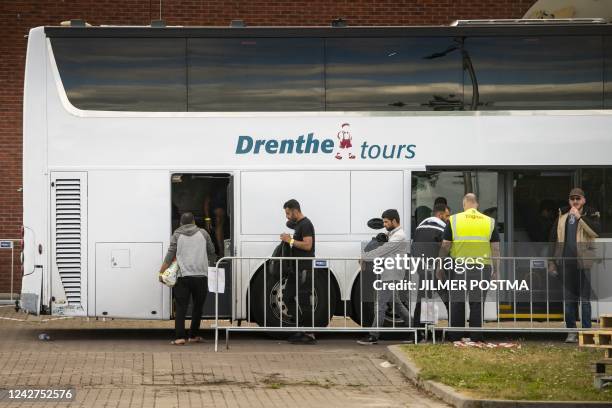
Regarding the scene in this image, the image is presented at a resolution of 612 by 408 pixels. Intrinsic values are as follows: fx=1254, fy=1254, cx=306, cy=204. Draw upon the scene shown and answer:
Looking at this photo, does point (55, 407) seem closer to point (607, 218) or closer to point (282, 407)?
point (282, 407)

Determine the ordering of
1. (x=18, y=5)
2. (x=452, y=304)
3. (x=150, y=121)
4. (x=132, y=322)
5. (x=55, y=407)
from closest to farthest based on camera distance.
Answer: (x=55, y=407) → (x=452, y=304) → (x=150, y=121) → (x=132, y=322) → (x=18, y=5)

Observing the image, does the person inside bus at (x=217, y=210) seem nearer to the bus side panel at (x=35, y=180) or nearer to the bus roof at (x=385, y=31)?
the bus roof at (x=385, y=31)

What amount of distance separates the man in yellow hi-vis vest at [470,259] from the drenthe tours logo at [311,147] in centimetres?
200

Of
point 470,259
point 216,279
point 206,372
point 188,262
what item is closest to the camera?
point 206,372

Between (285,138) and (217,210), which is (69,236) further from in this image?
(285,138)

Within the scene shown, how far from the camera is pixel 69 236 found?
17.1m

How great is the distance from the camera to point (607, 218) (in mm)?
17219

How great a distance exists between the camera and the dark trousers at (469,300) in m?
15.5

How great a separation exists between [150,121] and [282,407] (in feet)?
21.8

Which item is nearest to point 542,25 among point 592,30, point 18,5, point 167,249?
point 592,30

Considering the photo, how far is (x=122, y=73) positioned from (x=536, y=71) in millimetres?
5683

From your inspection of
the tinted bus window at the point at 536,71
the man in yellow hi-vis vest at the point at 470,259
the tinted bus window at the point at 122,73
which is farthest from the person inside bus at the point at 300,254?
the tinted bus window at the point at 536,71

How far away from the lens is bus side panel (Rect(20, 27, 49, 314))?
55.5ft

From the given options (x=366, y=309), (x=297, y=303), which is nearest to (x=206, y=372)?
(x=297, y=303)
